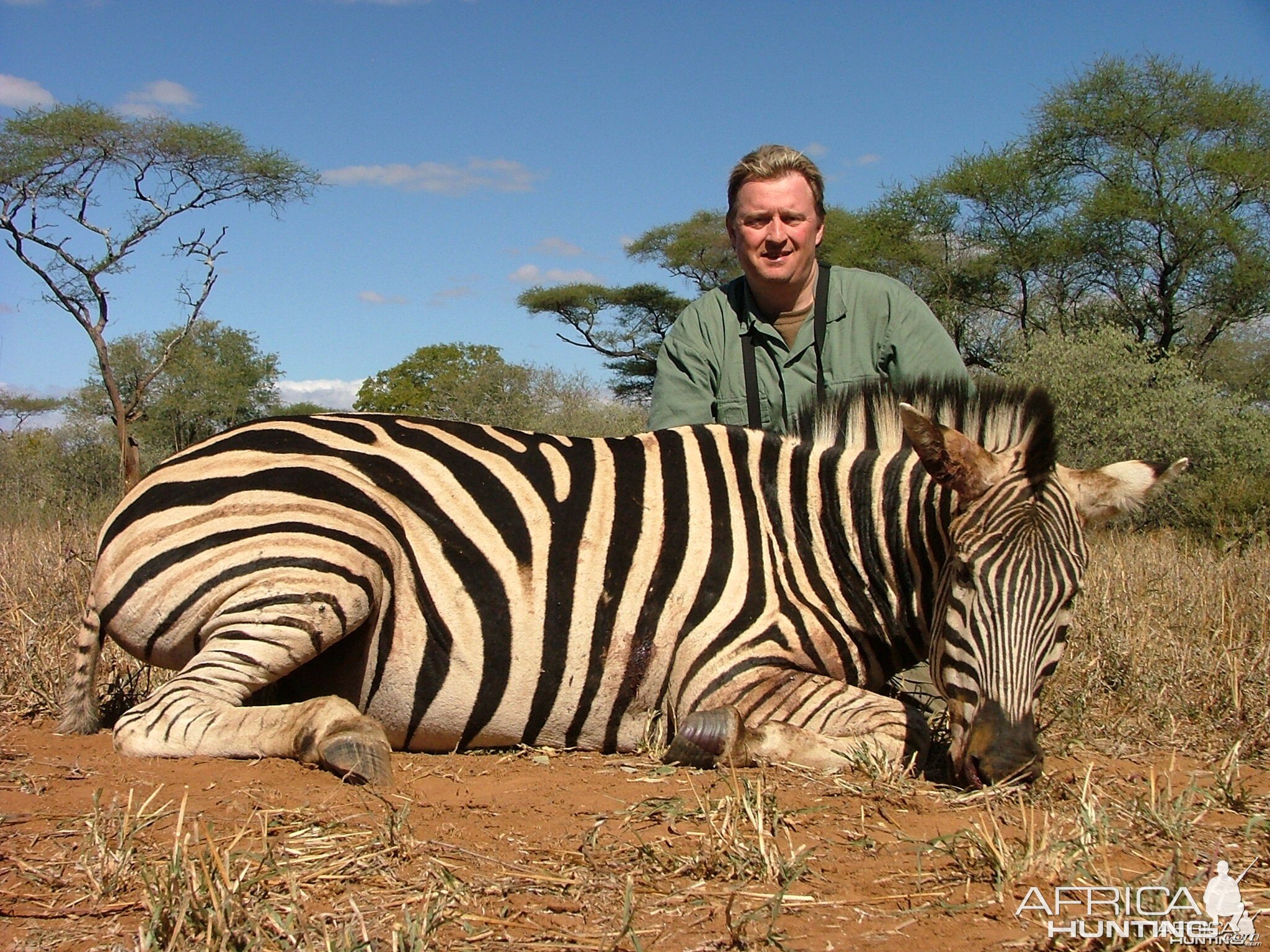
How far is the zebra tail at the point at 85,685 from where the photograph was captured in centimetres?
304

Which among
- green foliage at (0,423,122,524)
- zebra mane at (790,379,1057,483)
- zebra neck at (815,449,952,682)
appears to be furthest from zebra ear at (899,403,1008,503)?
green foliage at (0,423,122,524)

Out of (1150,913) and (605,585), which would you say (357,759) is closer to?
(605,585)

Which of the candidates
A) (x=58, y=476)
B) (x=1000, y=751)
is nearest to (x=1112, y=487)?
(x=1000, y=751)

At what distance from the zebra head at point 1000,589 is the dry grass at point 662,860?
0.15 metres

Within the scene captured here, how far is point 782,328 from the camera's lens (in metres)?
4.62

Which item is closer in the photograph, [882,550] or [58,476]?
[882,550]

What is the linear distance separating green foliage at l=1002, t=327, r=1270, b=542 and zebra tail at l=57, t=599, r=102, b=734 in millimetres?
9123

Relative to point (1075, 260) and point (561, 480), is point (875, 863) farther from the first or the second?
point (1075, 260)

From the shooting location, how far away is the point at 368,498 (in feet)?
10.1

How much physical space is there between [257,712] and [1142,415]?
10797mm

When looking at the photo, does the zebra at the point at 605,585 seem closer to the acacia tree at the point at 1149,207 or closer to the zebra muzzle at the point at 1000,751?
the zebra muzzle at the point at 1000,751

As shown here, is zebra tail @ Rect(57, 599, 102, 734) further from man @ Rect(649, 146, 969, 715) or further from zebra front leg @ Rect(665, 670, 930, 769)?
man @ Rect(649, 146, 969, 715)

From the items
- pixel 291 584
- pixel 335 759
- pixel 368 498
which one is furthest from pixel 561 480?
pixel 335 759

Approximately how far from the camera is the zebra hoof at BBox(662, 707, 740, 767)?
2.81 m
